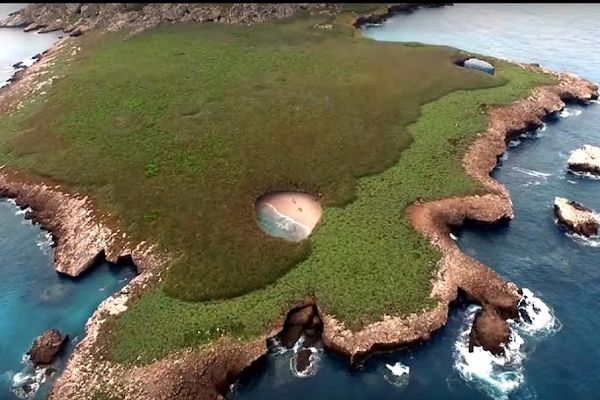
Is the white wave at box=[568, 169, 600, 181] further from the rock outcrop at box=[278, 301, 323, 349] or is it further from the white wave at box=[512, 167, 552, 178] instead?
the rock outcrop at box=[278, 301, 323, 349]

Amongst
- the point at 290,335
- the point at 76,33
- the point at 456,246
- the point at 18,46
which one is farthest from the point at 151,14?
the point at 290,335

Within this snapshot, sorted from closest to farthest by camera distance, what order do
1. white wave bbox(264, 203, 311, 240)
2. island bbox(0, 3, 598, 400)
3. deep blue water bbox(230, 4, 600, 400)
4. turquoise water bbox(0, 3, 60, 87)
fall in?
deep blue water bbox(230, 4, 600, 400) < island bbox(0, 3, 598, 400) < white wave bbox(264, 203, 311, 240) < turquoise water bbox(0, 3, 60, 87)

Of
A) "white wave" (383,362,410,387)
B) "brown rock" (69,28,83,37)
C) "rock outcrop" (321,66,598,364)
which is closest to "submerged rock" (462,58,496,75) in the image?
"rock outcrop" (321,66,598,364)

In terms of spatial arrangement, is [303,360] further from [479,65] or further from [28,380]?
[479,65]

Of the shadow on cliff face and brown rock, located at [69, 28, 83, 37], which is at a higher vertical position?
the shadow on cliff face

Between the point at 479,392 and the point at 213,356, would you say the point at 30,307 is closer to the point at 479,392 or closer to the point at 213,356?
the point at 213,356

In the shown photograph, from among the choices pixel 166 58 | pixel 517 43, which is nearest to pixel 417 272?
pixel 166 58
